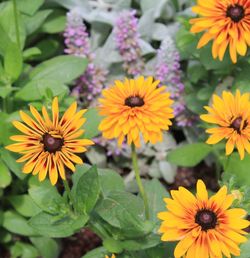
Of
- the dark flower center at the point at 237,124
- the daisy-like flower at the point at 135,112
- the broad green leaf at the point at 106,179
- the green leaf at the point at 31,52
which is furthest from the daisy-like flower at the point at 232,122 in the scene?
the green leaf at the point at 31,52

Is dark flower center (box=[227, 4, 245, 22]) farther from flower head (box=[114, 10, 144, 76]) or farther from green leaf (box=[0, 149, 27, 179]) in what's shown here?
green leaf (box=[0, 149, 27, 179])

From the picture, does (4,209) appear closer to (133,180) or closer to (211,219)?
(133,180)

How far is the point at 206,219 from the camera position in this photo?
1.43m

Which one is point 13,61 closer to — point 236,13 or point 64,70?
→ point 64,70

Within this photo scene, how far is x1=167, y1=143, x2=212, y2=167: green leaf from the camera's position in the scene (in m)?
2.20

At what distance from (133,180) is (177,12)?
713 mm

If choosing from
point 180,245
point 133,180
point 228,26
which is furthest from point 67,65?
point 180,245

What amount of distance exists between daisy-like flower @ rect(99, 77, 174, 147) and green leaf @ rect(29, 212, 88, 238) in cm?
24

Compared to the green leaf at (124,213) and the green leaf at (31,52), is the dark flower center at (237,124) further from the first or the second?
the green leaf at (31,52)

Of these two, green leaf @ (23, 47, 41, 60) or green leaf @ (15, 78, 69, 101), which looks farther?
green leaf @ (23, 47, 41, 60)

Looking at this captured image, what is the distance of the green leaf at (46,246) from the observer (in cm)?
224

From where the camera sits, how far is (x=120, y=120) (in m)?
1.60

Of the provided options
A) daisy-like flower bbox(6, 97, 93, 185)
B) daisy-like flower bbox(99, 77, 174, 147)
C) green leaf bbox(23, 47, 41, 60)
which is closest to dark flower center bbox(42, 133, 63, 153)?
daisy-like flower bbox(6, 97, 93, 185)

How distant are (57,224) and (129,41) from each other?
86 cm
